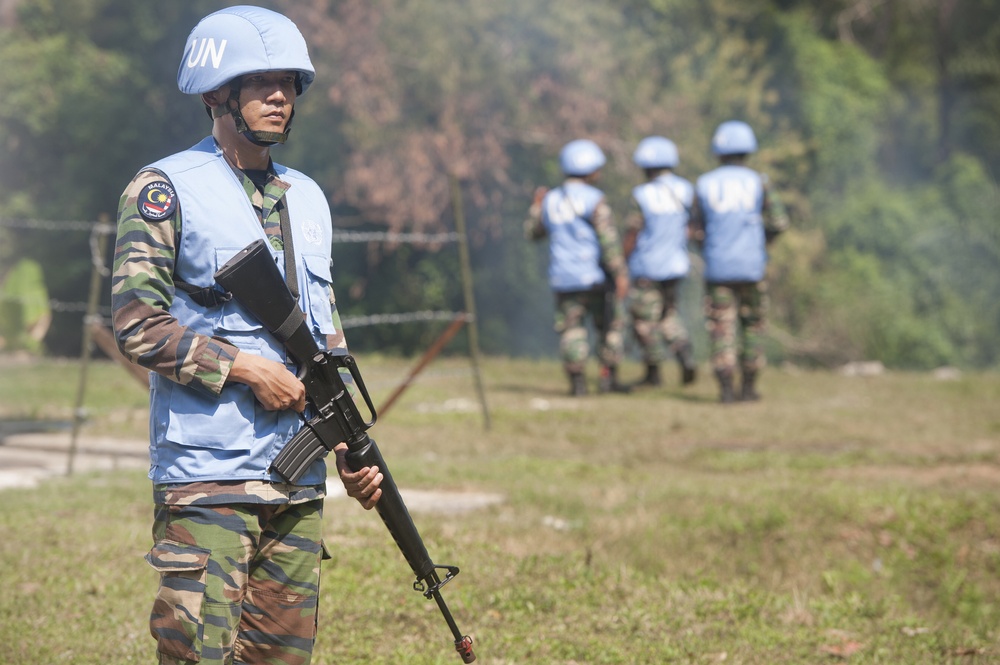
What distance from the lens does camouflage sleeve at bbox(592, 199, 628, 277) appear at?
39.7 feet

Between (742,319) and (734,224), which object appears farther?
(742,319)

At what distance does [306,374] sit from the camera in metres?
3.49

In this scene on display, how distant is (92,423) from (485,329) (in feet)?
28.1

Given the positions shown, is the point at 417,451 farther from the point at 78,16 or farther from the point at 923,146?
the point at 923,146

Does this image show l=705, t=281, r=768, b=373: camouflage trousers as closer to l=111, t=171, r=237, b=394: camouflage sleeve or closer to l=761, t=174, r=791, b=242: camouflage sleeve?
l=761, t=174, r=791, b=242: camouflage sleeve

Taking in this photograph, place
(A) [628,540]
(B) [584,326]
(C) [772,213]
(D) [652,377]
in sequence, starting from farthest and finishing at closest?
1. (D) [652,377]
2. (B) [584,326]
3. (C) [772,213]
4. (A) [628,540]

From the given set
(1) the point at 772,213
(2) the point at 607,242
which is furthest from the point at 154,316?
(1) the point at 772,213

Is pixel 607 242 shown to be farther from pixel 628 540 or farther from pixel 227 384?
pixel 227 384

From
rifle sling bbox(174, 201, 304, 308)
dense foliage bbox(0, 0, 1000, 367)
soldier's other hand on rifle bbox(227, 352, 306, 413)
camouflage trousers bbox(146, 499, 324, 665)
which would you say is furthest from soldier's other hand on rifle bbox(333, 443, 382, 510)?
dense foliage bbox(0, 0, 1000, 367)

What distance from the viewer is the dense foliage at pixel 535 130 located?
1644 centimetres

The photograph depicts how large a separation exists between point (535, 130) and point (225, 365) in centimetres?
1440

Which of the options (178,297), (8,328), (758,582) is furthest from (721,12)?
(178,297)

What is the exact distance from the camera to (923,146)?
22406mm

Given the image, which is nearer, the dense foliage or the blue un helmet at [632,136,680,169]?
the blue un helmet at [632,136,680,169]
